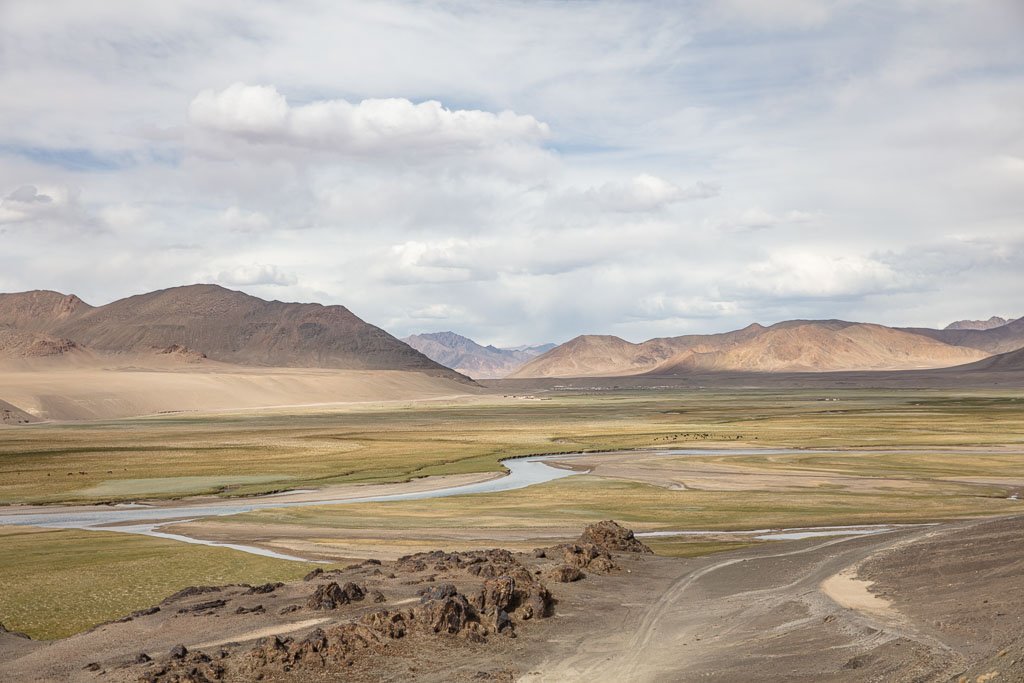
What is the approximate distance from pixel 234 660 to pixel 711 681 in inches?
388

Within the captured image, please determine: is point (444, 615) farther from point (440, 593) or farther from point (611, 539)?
point (611, 539)

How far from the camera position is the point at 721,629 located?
23.0 m

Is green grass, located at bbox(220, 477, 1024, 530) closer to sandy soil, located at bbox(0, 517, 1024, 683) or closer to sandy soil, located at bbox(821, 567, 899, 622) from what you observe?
sandy soil, located at bbox(0, 517, 1024, 683)

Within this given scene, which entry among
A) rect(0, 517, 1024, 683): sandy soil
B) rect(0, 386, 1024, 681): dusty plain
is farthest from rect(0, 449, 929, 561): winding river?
rect(0, 517, 1024, 683): sandy soil

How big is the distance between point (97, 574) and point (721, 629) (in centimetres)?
2129

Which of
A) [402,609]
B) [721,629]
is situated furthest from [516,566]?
[721,629]

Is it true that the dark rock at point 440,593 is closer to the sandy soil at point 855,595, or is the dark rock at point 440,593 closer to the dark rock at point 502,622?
the dark rock at point 502,622

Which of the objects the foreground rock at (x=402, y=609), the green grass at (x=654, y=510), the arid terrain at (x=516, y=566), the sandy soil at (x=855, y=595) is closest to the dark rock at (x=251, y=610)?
the foreground rock at (x=402, y=609)

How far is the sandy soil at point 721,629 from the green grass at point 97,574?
3236mm

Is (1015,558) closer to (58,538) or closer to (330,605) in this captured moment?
(330,605)

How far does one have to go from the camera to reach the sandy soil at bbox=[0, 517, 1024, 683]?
1927 cm

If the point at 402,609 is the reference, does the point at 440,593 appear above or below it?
above

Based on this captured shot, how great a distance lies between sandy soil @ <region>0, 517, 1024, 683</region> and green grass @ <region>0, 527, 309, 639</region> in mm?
3236

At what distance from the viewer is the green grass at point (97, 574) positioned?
1068 inches
